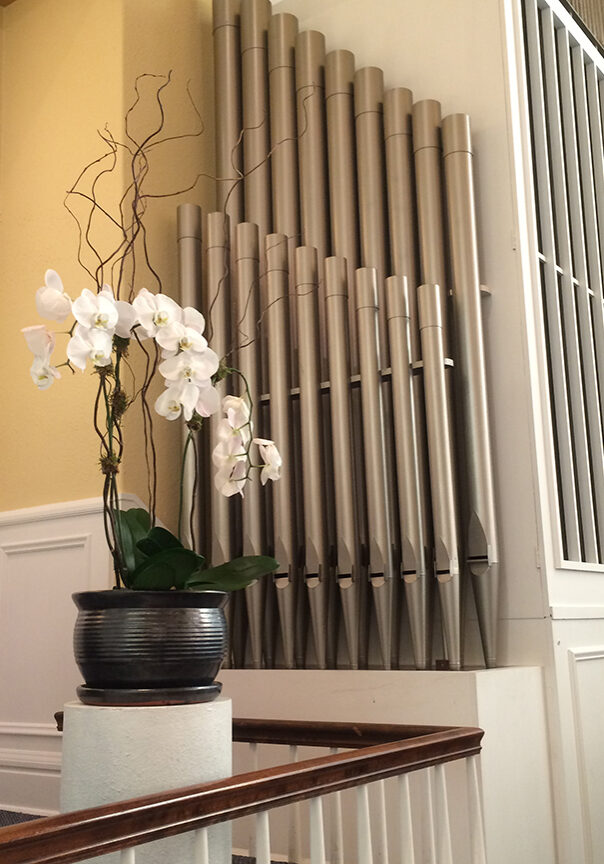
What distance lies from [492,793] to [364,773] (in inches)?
39.3

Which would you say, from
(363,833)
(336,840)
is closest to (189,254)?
(336,840)

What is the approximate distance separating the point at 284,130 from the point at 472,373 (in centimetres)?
121

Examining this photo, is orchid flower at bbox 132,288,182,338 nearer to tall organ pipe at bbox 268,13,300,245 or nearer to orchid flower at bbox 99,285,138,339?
orchid flower at bbox 99,285,138,339

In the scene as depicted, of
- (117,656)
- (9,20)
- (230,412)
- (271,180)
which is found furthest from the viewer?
(9,20)

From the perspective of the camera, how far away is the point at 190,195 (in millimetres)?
3625

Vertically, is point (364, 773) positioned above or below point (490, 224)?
below

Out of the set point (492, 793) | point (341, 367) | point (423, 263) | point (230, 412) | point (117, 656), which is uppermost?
point (423, 263)

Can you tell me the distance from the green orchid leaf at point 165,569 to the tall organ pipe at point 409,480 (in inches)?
49.7

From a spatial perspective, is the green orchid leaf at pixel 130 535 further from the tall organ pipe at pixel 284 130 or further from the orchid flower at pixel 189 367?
the tall organ pipe at pixel 284 130

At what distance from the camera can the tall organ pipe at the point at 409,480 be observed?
9.26ft

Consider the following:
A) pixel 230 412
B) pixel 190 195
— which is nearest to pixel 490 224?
pixel 190 195

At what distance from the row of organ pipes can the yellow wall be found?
165mm

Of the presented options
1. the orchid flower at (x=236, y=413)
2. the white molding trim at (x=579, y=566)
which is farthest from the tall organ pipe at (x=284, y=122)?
the orchid flower at (x=236, y=413)

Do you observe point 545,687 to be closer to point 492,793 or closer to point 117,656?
point 492,793
